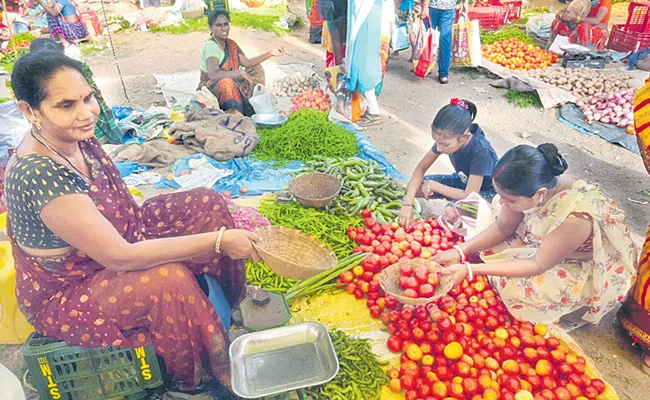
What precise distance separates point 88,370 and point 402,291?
1634mm

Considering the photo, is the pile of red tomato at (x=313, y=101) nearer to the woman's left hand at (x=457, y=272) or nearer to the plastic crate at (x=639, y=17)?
the woman's left hand at (x=457, y=272)

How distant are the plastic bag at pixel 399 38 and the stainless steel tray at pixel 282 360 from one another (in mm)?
5910

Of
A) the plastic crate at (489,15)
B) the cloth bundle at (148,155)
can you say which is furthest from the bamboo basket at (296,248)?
the plastic crate at (489,15)

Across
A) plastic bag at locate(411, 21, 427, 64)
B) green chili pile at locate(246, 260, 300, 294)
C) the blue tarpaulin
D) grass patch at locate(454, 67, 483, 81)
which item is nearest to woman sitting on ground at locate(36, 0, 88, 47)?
the blue tarpaulin

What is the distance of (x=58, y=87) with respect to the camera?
196 cm

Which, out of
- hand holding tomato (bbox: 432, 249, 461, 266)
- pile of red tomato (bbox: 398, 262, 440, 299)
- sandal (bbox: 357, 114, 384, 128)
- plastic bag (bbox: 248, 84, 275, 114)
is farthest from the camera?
sandal (bbox: 357, 114, 384, 128)

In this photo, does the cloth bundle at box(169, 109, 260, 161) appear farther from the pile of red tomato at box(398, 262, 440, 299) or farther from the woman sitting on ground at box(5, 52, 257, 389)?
the pile of red tomato at box(398, 262, 440, 299)

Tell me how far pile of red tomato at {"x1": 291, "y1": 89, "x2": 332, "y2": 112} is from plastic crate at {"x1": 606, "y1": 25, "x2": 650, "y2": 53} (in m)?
5.15

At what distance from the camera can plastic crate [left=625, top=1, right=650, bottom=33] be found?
7559mm

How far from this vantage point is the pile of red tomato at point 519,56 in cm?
747

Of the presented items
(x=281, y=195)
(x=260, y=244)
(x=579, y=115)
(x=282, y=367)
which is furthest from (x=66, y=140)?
(x=579, y=115)

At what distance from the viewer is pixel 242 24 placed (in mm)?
10438

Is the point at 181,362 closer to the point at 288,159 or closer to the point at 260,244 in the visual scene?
the point at 260,244

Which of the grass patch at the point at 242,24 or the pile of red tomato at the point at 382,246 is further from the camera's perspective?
the grass patch at the point at 242,24
